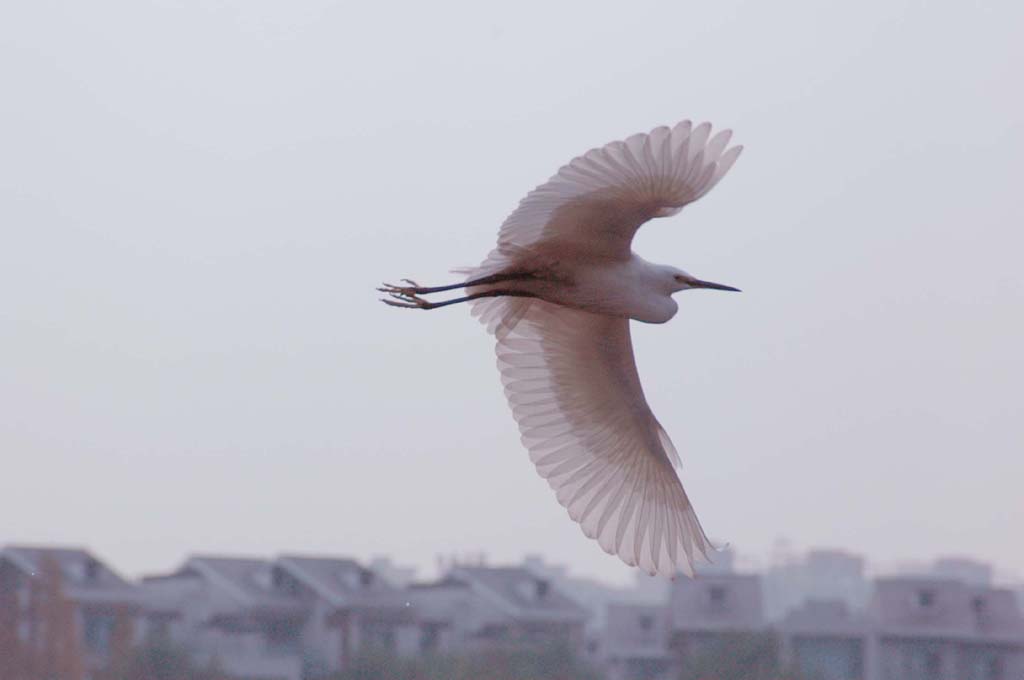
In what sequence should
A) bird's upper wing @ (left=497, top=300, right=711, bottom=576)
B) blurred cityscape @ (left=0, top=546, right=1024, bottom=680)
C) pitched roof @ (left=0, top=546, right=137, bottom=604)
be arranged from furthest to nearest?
pitched roof @ (left=0, top=546, right=137, bottom=604) → blurred cityscape @ (left=0, top=546, right=1024, bottom=680) → bird's upper wing @ (left=497, top=300, right=711, bottom=576)

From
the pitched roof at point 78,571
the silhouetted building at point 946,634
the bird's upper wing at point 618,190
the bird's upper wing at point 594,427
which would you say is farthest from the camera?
the silhouetted building at point 946,634

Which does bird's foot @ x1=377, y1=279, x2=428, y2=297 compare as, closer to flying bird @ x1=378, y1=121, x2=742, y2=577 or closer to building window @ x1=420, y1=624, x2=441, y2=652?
flying bird @ x1=378, y1=121, x2=742, y2=577

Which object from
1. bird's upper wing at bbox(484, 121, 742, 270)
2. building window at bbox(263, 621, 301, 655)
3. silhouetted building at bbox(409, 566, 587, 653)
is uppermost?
bird's upper wing at bbox(484, 121, 742, 270)

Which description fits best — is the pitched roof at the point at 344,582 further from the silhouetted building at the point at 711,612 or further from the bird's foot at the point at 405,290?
the bird's foot at the point at 405,290

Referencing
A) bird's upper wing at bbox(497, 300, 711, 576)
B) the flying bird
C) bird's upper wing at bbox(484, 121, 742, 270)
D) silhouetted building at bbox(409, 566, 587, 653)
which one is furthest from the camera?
silhouetted building at bbox(409, 566, 587, 653)

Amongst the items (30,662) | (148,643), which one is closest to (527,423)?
(30,662)

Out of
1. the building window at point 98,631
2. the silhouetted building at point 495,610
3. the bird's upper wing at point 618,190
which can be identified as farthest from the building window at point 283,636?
the bird's upper wing at point 618,190

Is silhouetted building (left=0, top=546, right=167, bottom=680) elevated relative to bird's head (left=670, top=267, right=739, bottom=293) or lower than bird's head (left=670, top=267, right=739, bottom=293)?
lower

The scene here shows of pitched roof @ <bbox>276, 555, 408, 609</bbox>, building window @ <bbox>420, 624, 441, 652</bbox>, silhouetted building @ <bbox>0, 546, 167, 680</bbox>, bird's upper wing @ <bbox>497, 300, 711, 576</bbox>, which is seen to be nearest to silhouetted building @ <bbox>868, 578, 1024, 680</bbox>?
building window @ <bbox>420, 624, 441, 652</bbox>

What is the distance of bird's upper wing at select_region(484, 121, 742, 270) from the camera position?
3408 millimetres

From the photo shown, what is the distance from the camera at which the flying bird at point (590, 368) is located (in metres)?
3.93

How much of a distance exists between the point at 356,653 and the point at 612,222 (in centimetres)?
989

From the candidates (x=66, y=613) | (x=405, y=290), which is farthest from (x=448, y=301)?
(x=66, y=613)

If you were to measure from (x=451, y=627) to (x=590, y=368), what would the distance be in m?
11.2
